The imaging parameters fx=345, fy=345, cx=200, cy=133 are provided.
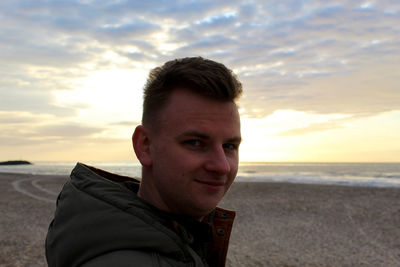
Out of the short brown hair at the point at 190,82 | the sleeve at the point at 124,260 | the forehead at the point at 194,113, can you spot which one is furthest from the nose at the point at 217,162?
the sleeve at the point at 124,260

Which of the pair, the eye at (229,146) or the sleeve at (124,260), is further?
the eye at (229,146)

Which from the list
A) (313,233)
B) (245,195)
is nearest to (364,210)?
(313,233)

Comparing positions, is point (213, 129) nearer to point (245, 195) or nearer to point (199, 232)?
point (199, 232)

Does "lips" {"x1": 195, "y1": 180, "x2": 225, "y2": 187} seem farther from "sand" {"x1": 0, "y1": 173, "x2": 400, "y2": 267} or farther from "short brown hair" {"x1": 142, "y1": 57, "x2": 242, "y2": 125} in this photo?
"sand" {"x1": 0, "y1": 173, "x2": 400, "y2": 267}

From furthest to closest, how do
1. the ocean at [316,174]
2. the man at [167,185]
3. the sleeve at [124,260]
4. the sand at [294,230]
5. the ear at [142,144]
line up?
the ocean at [316,174], the sand at [294,230], the ear at [142,144], the man at [167,185], the sleeve at [124,260]

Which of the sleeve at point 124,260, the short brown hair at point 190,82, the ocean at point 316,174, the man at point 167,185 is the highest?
the short brown hair at point 190,82

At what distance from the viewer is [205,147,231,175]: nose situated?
1.65 meters

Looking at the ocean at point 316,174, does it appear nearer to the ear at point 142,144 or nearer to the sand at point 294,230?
the sand at point 294,230

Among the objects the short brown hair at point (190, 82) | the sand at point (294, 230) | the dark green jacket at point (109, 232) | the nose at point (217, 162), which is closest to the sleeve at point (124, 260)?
the dark green jacket at point (109, 232)

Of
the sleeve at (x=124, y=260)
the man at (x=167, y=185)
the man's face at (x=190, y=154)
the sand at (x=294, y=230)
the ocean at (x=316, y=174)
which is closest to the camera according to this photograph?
the sleeve at (x=124, y=260)

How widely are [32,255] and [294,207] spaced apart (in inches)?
464

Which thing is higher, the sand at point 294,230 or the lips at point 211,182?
the lips at point 211,182

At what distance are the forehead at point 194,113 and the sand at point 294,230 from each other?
22.0 feet

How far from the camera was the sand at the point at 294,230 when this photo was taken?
835 cm
